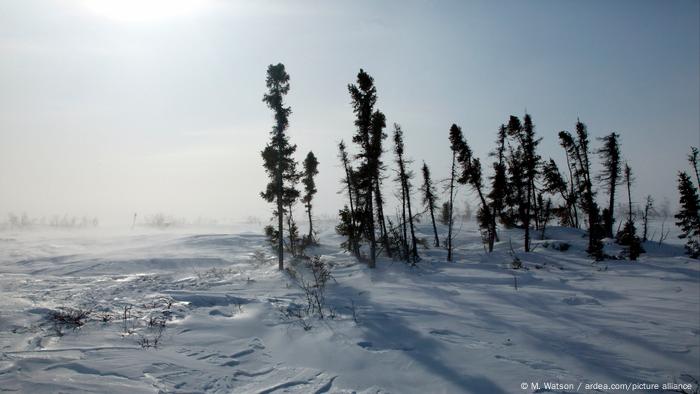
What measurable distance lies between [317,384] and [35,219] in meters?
160

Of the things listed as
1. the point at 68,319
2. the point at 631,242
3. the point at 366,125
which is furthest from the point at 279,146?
the point at 631,242

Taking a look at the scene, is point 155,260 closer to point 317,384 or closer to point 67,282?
point 67,282

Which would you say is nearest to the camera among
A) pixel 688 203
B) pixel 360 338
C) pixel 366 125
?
pixel 360 338

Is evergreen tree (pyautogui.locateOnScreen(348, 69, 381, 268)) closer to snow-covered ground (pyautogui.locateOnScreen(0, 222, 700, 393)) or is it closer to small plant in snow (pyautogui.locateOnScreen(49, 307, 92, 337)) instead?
snow-covered ground (pyautogui.locateOnScreen(0, 222, 700, 393))

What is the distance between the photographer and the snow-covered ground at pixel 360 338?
220 inches

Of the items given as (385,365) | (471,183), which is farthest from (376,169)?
(385,365)

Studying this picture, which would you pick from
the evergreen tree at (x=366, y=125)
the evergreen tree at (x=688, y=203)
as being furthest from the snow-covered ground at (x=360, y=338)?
the evergreen tree at (x=688, y=203)

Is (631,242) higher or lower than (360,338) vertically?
lower

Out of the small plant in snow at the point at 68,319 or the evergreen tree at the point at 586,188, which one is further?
the evergreen tree at the point at 586,188

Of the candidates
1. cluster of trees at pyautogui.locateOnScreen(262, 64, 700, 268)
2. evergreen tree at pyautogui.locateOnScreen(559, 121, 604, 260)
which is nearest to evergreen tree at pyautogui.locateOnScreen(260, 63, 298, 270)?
cluster of trees at pyautogui.locateOnScreen(262, 64, 700, 268)

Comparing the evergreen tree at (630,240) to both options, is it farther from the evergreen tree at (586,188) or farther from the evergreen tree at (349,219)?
the evergreen tree at (349,219)

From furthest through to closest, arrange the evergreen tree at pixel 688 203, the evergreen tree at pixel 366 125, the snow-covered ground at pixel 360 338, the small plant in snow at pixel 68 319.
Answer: the evergreen tree at pixel 688 203 → the evergreen tree at pixel 366 125 → the small plant in snow at pixel 68 319 → the snow-covered ground at pixel 360 338

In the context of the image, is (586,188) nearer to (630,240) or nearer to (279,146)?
(630,240)

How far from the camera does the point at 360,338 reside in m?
7.46
